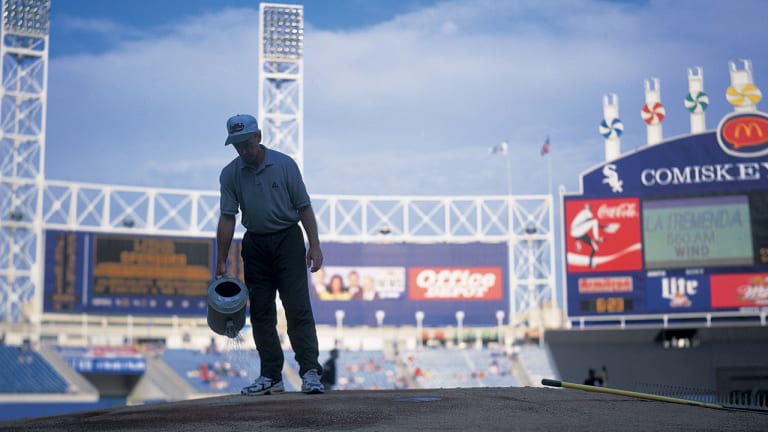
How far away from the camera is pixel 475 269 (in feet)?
146

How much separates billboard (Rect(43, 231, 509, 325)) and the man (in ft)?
114

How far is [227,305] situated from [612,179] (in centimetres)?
2708

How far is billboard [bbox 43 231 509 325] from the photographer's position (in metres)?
39.9

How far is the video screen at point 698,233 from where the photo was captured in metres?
30.5

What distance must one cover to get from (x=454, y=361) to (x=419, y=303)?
3092 millimetres

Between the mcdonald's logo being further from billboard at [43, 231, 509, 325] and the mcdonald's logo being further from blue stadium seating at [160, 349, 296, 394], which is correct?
blue stadium seating at [160, 349, 296, 394]

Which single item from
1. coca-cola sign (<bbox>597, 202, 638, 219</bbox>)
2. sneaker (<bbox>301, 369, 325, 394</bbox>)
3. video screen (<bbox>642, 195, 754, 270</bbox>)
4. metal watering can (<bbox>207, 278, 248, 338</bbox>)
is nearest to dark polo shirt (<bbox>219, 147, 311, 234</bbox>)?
metal watering can (<bbox>207, 278, 248, 338</bbox>)

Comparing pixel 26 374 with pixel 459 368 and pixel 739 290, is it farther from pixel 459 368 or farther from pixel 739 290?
pixel 739 290

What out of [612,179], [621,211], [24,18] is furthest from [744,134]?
[24,18]

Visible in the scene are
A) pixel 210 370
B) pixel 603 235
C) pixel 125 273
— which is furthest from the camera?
pixel 125 273

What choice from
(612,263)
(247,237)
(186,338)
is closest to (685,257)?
(612,263)

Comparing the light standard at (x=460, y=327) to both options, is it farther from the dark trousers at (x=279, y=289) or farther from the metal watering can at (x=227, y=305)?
the metal watering can at (x=227, y=305)

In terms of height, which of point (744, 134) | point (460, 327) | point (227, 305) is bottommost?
point (460, 327)

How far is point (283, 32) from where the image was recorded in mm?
47125
